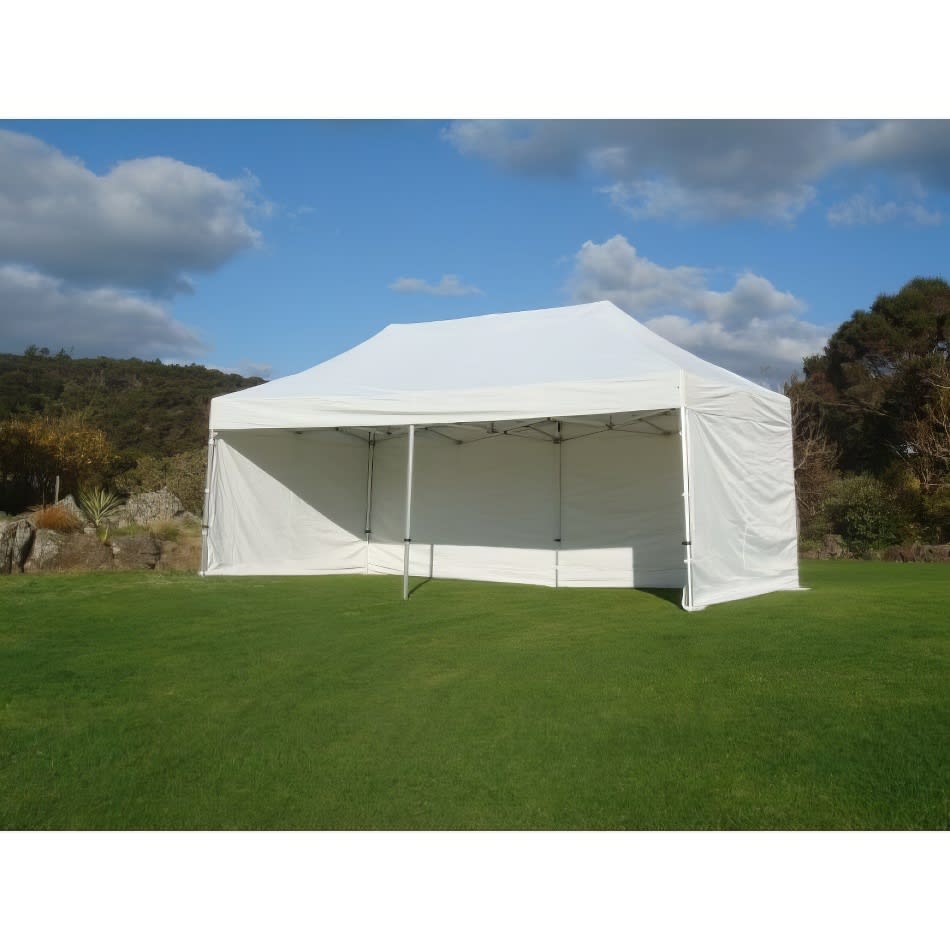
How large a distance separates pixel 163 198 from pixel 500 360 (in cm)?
660

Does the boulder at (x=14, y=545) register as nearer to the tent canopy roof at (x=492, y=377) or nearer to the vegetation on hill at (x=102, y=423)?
the tent canopy roof at (x=492, y=377)

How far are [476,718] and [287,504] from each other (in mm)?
7289

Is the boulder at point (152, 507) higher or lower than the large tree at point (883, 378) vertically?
lower

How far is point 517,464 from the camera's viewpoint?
9.69 meters

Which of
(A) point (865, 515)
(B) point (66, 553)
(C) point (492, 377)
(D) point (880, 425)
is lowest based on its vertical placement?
(B) point (66, 553)

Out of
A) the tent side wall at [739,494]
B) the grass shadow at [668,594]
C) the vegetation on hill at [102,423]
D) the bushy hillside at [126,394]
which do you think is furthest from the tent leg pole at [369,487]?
the bushy hillside at [126,394]

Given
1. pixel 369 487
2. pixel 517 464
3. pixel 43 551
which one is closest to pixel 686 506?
pixel 517 464

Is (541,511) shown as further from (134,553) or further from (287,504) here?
(134,553)

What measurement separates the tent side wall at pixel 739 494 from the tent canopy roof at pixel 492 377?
19cm

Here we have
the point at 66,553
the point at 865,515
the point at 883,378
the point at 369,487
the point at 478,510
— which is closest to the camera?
the point at 66,553

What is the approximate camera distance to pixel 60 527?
1025cm

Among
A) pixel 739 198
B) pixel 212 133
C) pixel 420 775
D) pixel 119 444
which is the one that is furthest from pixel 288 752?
pixel 119 444

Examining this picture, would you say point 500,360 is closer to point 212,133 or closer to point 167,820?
point 212,133

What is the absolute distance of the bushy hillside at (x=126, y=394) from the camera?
22.4 m
